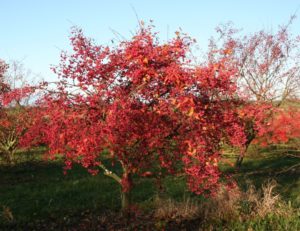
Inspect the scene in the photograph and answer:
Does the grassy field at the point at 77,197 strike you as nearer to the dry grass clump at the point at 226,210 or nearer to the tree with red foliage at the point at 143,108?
the dry grass clump at the point at 226,210

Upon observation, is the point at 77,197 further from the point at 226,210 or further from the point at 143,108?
the point at 143,108

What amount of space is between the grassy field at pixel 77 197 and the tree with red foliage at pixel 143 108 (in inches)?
86.9

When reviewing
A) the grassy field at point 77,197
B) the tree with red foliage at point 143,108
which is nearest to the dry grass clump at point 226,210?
the grassy field at point 77,197

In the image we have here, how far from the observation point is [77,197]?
41.1ft

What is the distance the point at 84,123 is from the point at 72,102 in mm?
510

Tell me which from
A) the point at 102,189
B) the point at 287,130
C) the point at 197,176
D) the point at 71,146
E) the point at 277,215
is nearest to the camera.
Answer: the point at 71,146

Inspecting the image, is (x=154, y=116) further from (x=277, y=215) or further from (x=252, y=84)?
(x=252, y=84)

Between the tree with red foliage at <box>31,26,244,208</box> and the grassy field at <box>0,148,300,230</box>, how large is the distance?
86.9 inches

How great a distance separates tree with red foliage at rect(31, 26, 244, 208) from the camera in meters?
6.33

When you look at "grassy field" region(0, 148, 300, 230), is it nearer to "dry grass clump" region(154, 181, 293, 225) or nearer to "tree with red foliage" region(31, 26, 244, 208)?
"dry grass clump" region(154, 181, 293, 225)

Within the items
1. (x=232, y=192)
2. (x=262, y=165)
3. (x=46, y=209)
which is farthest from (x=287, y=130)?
(x=46, y=209)

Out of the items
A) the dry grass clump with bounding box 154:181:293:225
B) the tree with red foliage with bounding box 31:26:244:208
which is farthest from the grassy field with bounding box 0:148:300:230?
the tree with red foliage with bounding box 31:26:244:208

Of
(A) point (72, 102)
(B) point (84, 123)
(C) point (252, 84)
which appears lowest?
(B) point (84, 123)

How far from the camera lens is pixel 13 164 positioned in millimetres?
20391
